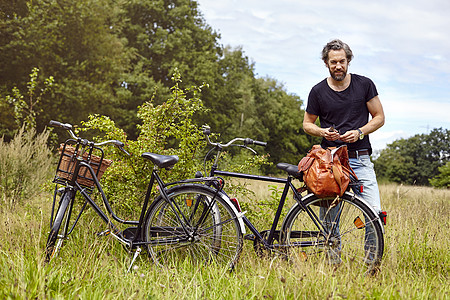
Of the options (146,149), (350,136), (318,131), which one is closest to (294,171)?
(318,131)

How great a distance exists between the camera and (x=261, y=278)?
3199mm

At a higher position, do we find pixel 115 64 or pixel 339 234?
pixel 115 64

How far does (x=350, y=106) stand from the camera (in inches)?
152

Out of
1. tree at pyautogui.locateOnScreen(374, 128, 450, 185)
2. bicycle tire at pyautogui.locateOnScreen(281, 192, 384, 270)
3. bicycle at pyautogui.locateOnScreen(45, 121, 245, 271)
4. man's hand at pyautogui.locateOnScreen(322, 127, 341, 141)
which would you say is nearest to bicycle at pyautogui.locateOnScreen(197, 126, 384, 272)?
bicycle tire at pyautogui.locateOnScreen(281, 192, 384, 270)

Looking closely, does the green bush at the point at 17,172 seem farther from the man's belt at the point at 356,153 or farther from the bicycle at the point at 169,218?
the man's belt at the point at 356,153

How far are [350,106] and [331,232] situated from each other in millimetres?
1135

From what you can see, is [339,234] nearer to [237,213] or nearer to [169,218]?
[237,213]

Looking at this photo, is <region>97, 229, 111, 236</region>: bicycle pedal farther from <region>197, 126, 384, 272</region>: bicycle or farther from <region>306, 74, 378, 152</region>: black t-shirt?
<region>306, 74, 378, 152</region>: black t-shirt

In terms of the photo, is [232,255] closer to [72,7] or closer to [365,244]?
[365,244]

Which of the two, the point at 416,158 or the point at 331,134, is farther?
the point at 416,158

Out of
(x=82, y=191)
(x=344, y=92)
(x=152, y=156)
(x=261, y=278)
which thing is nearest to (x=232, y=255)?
(x=261, y=278)

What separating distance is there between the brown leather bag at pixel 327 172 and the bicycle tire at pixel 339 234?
143 mm

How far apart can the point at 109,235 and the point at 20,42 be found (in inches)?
592

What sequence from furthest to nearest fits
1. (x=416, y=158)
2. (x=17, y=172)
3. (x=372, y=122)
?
(x=416, y=158), (x=17, y=172), (x=372, y=122)
